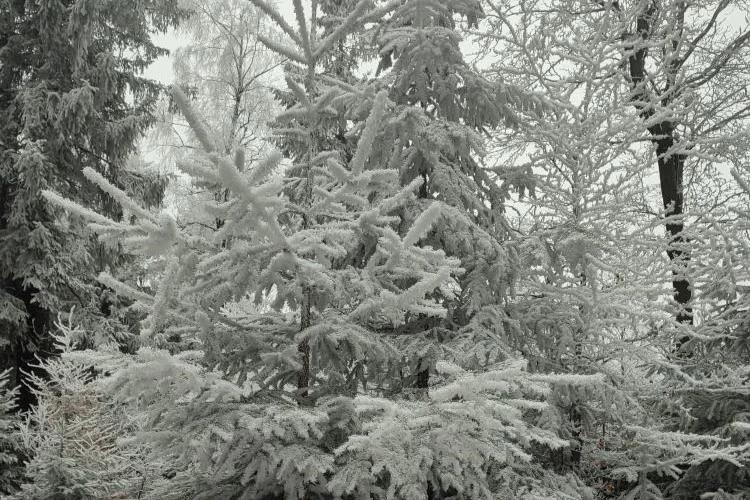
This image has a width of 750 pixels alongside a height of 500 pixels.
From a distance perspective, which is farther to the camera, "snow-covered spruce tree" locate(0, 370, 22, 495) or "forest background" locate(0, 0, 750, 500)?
"snow-covered spruce tree" locate(0, 370, 22, 495)

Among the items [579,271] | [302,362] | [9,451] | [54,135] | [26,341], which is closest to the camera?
[302,362]

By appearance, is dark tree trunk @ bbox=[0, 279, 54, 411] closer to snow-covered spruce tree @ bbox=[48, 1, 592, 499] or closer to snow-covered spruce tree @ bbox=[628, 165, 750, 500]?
snow-covered spruce tree @ bbox=[48, 1, 592, 499]

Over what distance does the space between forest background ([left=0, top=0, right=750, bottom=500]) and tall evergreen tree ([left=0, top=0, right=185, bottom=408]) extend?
2.0 inches

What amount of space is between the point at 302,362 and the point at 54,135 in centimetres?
773

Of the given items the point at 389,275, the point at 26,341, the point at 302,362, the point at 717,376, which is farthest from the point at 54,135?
the point at 717,376

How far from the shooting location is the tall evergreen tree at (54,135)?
8.46 meters

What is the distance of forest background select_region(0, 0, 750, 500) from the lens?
90.9 inches

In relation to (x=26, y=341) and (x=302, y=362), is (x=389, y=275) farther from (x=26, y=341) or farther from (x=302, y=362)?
(x=26, y=341)

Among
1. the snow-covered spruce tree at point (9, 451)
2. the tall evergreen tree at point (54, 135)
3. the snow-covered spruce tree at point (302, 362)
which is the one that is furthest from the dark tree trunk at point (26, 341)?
the snow-covered spruce tree at point (302, 362)

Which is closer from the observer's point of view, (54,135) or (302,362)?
(302,362)

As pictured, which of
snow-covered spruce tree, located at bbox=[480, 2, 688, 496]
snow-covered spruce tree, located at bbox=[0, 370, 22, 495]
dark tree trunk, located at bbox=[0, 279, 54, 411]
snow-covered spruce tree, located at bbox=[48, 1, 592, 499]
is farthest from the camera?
dark tree trunk, located at bbox=[0, 279, 54, 411]

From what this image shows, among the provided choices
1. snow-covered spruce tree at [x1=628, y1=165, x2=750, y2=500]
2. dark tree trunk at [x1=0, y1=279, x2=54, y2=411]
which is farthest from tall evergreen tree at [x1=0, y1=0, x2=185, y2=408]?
snow-covered spruce tree at [x1=628, y1=165, x2=750, y2=500]

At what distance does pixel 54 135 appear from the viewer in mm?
8938

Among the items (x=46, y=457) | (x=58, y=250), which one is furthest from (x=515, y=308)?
(x=58, y=250)
